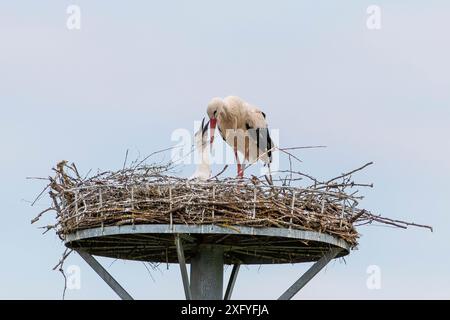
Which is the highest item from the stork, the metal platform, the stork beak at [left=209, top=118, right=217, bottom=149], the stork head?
the stork head

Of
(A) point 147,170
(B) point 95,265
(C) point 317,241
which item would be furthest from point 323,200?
(B) point 95,265

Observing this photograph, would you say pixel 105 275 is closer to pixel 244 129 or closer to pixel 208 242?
pixel 208 242

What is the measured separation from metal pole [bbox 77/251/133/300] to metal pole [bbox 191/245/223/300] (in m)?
0.72

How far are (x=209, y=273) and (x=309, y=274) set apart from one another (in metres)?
1.05

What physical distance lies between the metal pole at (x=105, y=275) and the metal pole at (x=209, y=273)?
723 mm

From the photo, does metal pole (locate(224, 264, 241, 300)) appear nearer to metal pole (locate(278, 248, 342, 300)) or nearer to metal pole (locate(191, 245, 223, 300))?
metal pole (locate(191, 245, 223, 300))

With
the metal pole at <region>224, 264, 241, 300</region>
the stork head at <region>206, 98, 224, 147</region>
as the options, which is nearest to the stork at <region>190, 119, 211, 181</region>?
the stork head at <region>206, 98, 224, 147</region>

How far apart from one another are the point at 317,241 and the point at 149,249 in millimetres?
2090

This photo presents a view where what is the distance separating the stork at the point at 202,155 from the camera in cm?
1128

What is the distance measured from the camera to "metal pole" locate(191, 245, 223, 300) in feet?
36.3
